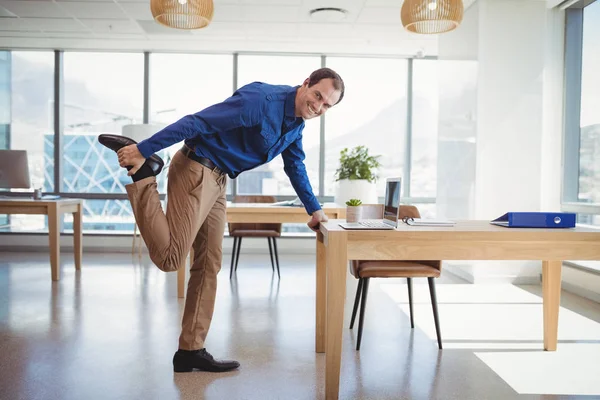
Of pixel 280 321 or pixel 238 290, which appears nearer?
pixel 280 321

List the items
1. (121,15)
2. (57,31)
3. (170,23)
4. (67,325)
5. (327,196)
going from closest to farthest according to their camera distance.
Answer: (67,325) → (170,23) → (121,15) → (57,31) → (327,196)

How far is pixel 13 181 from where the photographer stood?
5.00 metres

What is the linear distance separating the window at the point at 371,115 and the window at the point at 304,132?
0.19 m

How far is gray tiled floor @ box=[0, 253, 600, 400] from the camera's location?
231cm

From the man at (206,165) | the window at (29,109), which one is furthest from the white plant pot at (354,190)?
the window at (29,109)

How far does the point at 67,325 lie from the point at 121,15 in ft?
11.3

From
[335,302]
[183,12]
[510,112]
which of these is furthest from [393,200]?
[510,112]

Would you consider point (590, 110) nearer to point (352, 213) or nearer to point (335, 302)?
point (352, 213)

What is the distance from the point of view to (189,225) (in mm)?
2271

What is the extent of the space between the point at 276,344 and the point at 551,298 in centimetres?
148

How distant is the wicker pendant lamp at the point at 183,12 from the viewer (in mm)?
3510

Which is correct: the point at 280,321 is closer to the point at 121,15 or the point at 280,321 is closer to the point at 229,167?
the point at 229,167

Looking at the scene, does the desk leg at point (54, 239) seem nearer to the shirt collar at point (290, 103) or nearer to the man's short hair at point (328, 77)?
the shirt collar at point (290, 103)

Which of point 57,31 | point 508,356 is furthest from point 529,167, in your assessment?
point 57,31
